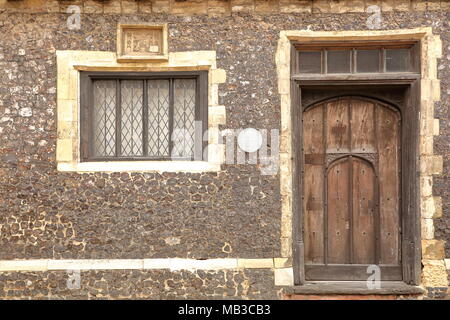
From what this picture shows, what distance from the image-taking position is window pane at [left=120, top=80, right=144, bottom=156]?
19.6 feet

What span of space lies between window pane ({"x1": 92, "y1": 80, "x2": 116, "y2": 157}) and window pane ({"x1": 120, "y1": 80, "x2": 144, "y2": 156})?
0.39 feet

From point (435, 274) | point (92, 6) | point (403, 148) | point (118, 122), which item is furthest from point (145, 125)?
point (435, 274)

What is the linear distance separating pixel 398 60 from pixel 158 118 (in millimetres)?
2889

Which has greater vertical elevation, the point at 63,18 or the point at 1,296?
the point at 63,18

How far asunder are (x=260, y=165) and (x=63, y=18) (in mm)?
2842

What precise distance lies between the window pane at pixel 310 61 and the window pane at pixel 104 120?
2236 millimetres

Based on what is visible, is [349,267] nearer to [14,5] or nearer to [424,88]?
[424,88]

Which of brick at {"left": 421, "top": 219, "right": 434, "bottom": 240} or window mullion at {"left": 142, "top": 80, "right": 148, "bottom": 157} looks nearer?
brick at {"left": 421, "top": 219, "right": 434, "bottom": 240}

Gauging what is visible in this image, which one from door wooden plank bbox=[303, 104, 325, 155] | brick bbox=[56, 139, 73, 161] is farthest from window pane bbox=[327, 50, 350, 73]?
brick bbox=[56, 139, 73, 161]

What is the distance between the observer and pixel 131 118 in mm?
5984

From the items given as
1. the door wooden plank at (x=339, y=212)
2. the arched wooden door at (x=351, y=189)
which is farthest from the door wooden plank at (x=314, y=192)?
the door wooden plank at (x=339, y=212)

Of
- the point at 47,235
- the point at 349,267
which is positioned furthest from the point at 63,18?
the point at 349,267

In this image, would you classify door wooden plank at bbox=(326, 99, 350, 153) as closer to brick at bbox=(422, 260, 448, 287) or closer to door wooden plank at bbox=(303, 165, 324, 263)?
door wooden plank at bbox=(303, 165, 324, 263)

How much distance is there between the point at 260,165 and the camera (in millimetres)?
5793
